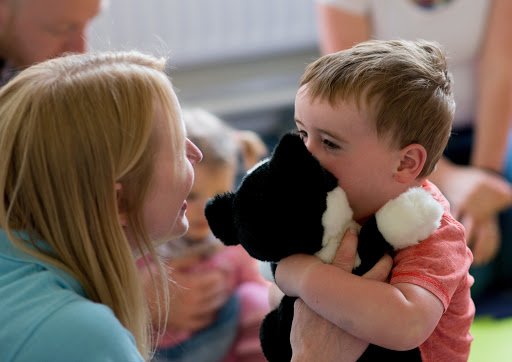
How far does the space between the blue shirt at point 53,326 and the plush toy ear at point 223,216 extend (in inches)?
6.8

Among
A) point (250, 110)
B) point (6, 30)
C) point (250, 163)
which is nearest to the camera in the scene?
point (6, 30)

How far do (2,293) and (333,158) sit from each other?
1.48ft

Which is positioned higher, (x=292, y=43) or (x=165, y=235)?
(x=165, y=235)

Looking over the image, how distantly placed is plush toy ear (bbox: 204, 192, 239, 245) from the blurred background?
159 cm

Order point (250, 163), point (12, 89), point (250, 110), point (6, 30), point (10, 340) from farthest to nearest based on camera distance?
point (250, 110), point (250, 163), point (6, 30), point (12, 89), point (10, 340)

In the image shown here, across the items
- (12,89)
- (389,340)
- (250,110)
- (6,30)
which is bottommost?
(250,110)

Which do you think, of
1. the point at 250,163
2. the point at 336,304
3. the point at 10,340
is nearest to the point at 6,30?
the point at 250,163

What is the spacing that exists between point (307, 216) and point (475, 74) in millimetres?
1306

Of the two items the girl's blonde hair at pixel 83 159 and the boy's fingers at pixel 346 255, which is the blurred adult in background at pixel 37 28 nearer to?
the girl's blonde hair at pixel 83 159

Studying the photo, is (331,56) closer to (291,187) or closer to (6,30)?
(291,187)

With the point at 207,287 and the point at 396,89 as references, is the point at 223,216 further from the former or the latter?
the point at 207,287

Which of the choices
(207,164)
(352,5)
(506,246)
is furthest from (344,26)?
A: (506,246)

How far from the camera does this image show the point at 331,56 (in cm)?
81

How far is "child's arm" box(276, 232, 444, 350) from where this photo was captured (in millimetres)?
697
